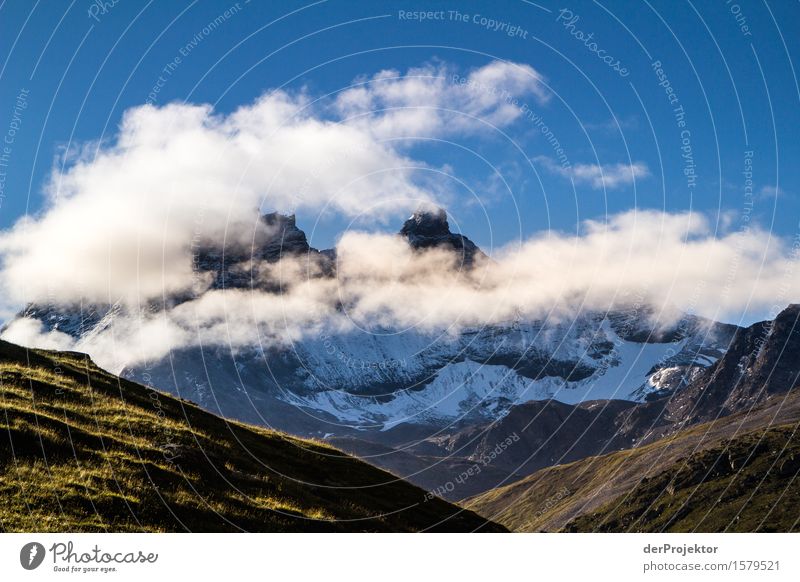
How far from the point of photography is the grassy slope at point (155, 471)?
3067 cm

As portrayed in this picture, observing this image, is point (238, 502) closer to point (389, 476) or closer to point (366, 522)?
point (366, 522)

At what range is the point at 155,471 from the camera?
36188 millimetres

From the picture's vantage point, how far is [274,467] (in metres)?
47.5

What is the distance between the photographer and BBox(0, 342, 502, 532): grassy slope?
1208 inches
